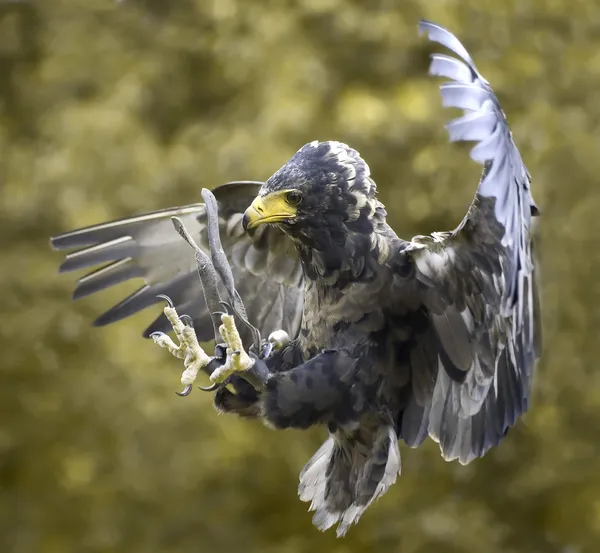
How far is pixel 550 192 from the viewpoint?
4.36 metres

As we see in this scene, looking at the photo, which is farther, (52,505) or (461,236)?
(52,505)

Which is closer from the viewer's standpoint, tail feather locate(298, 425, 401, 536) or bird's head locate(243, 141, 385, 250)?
bird's head locate(243, 141, 385, 250)

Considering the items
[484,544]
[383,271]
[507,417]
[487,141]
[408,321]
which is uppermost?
[487,141]

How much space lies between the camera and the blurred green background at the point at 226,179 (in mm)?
4301

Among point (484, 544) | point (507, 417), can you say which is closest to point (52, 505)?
point (484, 544)

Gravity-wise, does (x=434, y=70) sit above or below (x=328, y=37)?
above

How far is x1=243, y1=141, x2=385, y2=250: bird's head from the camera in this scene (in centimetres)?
181

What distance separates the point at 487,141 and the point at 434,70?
0.16 metres

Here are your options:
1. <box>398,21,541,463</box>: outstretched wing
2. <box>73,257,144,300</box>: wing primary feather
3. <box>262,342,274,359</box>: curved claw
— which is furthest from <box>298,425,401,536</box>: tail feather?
<box>73,257,144,300</box>: wing primary feather

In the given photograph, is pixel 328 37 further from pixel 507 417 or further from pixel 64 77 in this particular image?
pixel 507 417

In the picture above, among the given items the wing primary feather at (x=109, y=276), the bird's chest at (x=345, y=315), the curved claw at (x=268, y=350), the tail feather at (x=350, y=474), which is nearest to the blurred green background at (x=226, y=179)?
the wing primary feather at (x=109, y=276)

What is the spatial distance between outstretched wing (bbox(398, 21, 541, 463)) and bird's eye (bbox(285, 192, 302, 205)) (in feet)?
0.92

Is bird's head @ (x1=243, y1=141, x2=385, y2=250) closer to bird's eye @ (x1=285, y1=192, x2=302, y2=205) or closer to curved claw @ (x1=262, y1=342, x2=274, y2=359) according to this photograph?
bird's eye @ (x1=285, y1=192, x2=302, y2=205)

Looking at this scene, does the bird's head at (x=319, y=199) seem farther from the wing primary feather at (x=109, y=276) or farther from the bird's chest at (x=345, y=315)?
the wing primary feather at (x=109, y=276)
